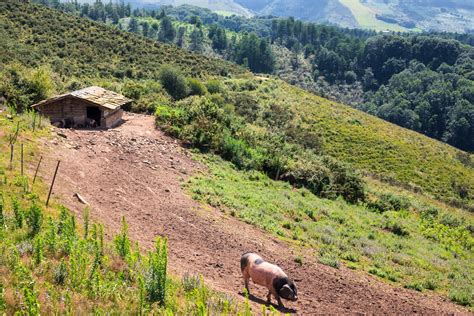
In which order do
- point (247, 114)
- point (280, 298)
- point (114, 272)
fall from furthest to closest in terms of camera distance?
1. point (247, 114)
2. point (280, 298)
3. point (114, 272)

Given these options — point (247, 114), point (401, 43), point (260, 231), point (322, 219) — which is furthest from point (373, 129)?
point (401, 43)

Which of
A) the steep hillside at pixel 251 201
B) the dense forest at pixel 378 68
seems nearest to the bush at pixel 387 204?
the steep hillside at pixel 251 201

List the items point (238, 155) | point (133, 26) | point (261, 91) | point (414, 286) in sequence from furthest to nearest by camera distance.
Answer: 1. point (133, 26)
2. point (261, 91)
3. point (238, 155)
4. point (414, 286)

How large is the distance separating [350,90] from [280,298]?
129 metres

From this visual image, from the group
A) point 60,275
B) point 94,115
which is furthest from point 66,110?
point 60,275

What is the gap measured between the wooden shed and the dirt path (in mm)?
2912

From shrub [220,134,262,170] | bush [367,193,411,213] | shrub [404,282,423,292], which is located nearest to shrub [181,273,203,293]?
shrub [404,282,423,292]

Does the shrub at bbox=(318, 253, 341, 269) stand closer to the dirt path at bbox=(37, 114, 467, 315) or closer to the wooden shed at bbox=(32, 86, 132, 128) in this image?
the dirt path at bbox=(37, 114, 467, 315)

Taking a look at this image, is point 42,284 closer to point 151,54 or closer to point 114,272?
point 114,272

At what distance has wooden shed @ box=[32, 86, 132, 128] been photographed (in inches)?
893

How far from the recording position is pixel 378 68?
463ft

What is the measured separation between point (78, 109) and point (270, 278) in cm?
1641

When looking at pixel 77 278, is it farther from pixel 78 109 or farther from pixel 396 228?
pixel 396 228

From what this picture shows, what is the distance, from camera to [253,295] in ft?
34.6
